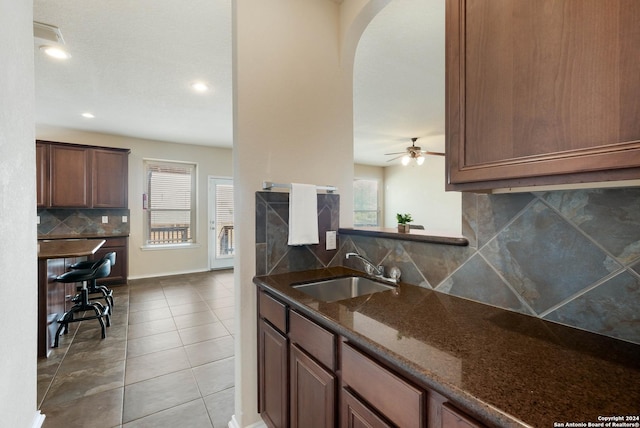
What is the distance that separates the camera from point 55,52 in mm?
2430

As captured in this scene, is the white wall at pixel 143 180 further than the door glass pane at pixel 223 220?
No

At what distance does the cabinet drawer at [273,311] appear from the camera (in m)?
1.36

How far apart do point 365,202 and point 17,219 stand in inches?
298

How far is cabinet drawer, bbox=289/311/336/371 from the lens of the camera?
1.04 metres

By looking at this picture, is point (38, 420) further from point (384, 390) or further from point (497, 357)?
point (497, 357)

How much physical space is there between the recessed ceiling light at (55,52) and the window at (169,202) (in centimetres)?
301

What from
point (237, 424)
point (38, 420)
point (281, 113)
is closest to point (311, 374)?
point (237, 424)

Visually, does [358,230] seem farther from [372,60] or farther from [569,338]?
[372,60]

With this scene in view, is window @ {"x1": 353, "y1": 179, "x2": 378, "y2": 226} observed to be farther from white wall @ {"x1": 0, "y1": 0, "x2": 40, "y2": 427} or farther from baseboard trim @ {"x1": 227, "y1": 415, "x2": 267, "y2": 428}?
white wall @ {"x1": 0, "y1": 0, "x2": 40, "y2": 427}

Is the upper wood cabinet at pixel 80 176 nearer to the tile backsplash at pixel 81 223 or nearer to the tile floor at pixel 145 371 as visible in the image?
the tile backsplash at pixel 81 223

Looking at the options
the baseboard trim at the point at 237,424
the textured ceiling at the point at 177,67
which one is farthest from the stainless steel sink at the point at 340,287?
the textured ceiling at the point at 177,67

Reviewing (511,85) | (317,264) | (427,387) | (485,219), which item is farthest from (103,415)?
(511,85)

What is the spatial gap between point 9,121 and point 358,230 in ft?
5.89

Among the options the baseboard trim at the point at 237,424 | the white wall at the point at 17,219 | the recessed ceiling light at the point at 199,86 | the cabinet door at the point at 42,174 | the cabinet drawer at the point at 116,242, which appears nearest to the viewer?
the white wall at the point at 17,219
